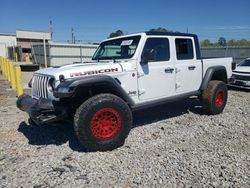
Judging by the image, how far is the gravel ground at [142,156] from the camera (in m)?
3.35

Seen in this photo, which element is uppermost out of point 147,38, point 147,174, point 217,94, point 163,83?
point 147,38

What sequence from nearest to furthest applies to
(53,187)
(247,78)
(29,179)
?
(53,187) < (29,179) < (247,78)

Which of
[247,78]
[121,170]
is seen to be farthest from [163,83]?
[247,78]

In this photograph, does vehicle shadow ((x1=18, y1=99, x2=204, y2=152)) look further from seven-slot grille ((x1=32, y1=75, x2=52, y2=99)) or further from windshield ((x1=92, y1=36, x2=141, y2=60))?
windshield ((x1=92, y1=36, x2=141, y2=60))

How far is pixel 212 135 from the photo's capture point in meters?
4.94

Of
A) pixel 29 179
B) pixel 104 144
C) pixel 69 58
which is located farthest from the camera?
pixel 69 58

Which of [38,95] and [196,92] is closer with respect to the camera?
[38,95]

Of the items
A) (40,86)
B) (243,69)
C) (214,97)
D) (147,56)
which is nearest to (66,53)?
(243,69)

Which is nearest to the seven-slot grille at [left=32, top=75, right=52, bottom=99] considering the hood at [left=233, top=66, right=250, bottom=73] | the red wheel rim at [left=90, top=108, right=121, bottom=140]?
the red wheel rim at [left=90, top=108, right=121, bottom=140]

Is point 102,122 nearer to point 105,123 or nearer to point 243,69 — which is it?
point 105,123

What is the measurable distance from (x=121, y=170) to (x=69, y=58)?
18549 millimetres

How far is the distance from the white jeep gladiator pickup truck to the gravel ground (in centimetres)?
43

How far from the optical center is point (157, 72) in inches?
199

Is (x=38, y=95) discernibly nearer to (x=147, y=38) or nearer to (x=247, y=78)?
(x=147, y=38)
